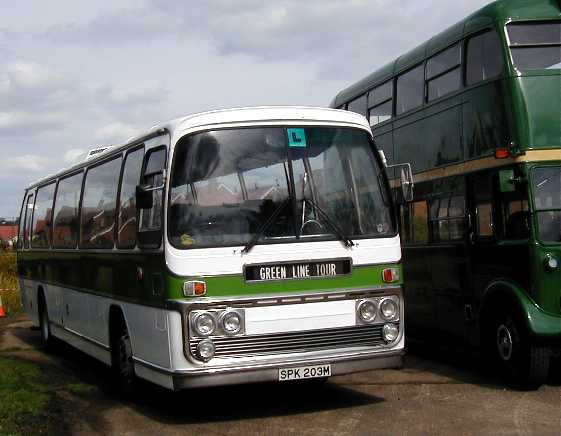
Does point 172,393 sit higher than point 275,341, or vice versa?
point 275,341

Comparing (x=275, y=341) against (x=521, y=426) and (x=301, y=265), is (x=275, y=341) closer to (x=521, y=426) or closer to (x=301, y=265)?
(x=301, y=265)

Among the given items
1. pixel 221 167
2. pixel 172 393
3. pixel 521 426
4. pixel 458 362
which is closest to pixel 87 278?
pixel 172 393

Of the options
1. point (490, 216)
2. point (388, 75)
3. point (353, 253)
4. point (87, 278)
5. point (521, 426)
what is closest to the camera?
point (521, 426)

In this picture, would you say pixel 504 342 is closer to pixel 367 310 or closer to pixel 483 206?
pixel 483 206

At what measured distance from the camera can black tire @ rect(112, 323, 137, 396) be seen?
10.5 meters

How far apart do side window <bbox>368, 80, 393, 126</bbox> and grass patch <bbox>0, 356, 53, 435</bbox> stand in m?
6.37

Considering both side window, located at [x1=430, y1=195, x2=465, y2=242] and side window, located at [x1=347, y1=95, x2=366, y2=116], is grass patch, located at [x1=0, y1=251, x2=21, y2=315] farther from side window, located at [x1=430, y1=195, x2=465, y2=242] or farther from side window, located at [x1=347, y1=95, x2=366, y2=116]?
side window, located at [x1=430, y1=195, x2=465, y2=242]

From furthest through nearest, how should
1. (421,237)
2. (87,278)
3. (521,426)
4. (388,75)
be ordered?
(388,75)
(421,237)
(87,278)
(521,426)

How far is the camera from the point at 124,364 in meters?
10.8

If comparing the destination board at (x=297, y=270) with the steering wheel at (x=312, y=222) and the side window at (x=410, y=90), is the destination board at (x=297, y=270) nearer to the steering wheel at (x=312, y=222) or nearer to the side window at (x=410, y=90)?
the steering wheel at (x=312, y=222)

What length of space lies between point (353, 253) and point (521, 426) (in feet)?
7.15

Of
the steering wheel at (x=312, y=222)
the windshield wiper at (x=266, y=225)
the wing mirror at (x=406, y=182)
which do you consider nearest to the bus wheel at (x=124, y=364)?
the windshield wiper at (x=266, y=225)

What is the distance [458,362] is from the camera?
13.1m

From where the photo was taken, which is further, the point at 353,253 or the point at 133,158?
the point at 133,158
